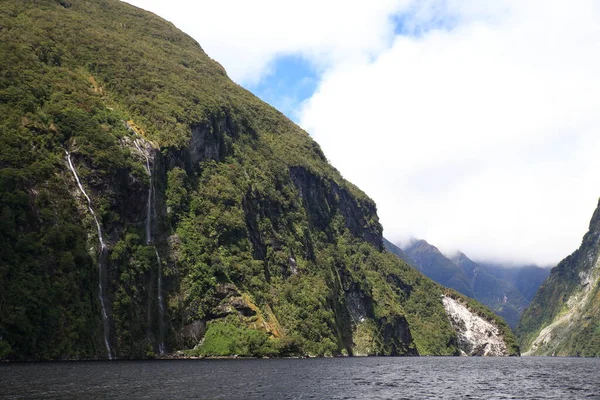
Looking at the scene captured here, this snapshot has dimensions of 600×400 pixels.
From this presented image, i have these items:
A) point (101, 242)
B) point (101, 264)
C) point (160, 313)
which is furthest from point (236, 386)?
point (160, 313)

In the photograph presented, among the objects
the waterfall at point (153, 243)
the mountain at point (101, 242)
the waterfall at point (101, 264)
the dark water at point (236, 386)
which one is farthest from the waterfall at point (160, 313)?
the dark water at point (236, 386)

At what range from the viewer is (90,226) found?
142375mm

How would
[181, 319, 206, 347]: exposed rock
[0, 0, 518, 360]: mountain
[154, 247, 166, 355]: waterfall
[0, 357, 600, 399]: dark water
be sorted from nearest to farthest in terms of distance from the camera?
[0, 357, 600, 399]: dark water
[0, 0, 518, 360]: mountain
[154, 247, 166, 355]: waterfall
[181, 319, 206, 347]: exposed rock

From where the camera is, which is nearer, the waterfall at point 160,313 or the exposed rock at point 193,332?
the waterfall at point 160,313

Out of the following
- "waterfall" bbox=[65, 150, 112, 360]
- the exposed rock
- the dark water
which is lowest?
the dark water

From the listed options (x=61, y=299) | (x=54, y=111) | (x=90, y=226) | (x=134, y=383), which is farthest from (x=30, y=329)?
(x=54, y=111)

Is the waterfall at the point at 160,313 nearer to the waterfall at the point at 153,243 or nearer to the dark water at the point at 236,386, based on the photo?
the waterfall at the point at 153,243

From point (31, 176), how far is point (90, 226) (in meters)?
18.8

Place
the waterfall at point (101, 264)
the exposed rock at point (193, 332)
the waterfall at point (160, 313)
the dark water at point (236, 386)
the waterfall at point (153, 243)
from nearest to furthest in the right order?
the dark water at point (236, 386), the waterfall at point (101, 264), the waterfall at point (160, 313), the waterfall at point (153, 243), the exposed rock at point (193, 332)

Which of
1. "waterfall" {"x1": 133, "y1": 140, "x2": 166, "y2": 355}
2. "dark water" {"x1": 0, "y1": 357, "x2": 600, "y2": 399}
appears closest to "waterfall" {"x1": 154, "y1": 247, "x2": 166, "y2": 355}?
"waterfall" {"x1": 133, "y1": 140, "x2": 166, "y2": 355}

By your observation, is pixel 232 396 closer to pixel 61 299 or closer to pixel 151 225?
pixel 61 299

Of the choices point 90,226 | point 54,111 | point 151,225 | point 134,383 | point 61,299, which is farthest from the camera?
point 151,225

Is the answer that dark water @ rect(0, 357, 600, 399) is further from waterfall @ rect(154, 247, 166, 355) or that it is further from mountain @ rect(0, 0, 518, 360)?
waterfall @ rect(154, 247, 166, 355)

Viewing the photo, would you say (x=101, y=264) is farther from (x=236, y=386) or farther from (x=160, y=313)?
(x=236, y=386)
